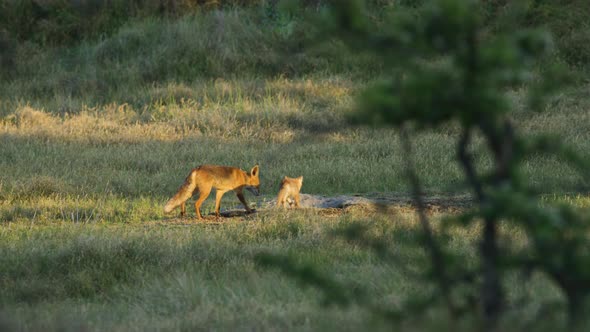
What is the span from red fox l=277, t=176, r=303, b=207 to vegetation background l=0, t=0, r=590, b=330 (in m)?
0.61

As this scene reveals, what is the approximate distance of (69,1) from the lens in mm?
27625

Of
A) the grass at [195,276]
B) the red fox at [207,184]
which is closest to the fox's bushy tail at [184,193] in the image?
the red fox at [207,184]

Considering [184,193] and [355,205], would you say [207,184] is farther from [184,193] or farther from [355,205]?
[355,205]

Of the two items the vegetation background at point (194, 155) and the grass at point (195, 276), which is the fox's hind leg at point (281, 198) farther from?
the grass at point (195, 276)

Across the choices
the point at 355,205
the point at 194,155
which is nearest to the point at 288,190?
the point at 355,205

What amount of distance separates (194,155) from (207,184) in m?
4.56

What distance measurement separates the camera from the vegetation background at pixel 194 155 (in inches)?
260

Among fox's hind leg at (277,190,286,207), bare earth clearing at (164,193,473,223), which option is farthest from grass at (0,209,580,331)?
fox's hind leg at (277,190,286,207)

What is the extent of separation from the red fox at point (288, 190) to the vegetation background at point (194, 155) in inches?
23.9

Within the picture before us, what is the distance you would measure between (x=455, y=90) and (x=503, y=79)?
21 centimetres

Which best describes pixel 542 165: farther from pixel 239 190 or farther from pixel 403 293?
pixel 403 293

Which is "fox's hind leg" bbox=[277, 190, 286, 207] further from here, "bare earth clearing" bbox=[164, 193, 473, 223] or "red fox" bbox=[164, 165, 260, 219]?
"red fox" bbox=[164, 165, 260, 219]

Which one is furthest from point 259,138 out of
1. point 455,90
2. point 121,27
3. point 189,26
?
point 455,90

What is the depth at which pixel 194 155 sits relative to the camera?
52.0 ft
